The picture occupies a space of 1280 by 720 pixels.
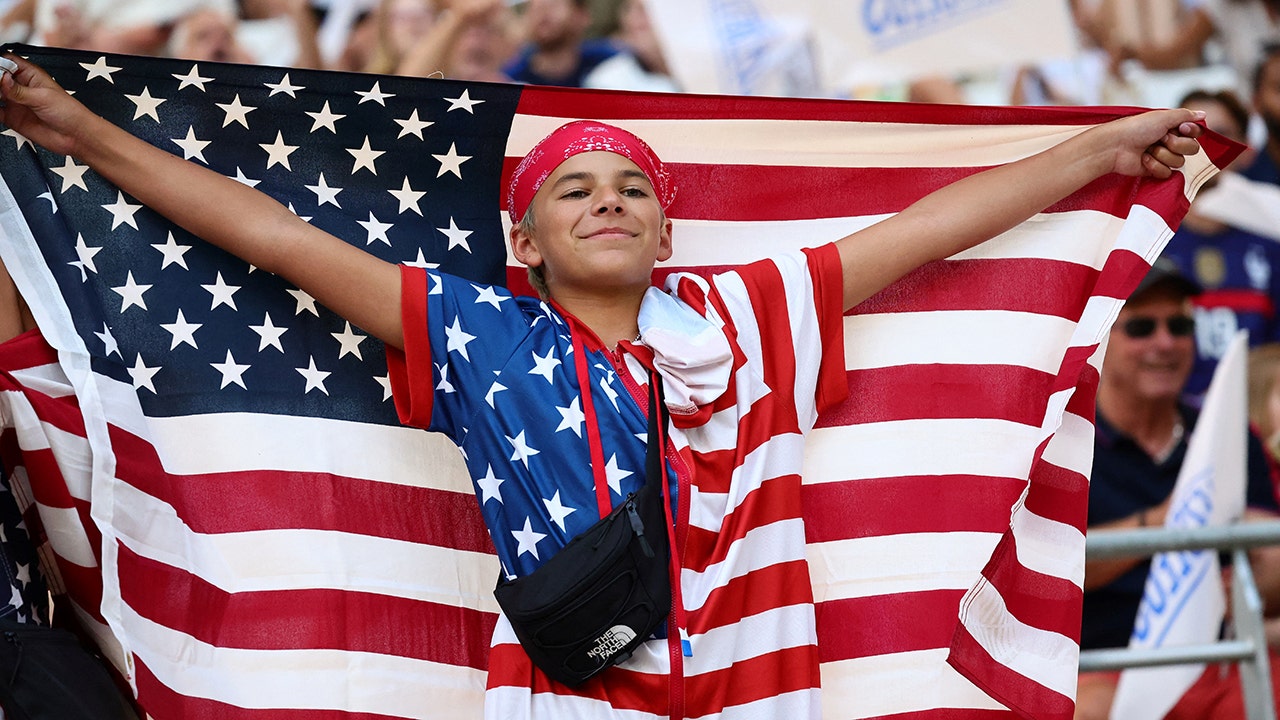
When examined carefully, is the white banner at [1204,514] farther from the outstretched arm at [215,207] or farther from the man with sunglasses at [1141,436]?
the outstretched arm at [215,207]

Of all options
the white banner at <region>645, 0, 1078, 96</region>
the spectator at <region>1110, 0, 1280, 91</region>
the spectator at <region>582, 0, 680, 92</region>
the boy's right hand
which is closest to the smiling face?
the white banner at <region>645, 0, 1078, 96</region>

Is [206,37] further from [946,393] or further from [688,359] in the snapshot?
[946,393]

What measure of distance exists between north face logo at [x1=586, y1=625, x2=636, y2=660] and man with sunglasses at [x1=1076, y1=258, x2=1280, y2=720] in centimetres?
301

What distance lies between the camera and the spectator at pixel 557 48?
5.34m

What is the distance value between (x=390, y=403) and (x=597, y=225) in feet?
2.19

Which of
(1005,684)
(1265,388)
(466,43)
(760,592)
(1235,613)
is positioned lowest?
(1005,684)

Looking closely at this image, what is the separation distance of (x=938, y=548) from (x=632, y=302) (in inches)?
38.2

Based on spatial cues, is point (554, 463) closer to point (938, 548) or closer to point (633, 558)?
point (633, 558)

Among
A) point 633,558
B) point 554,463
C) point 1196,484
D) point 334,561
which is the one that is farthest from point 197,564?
point 1196,484

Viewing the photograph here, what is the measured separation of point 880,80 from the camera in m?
5.48

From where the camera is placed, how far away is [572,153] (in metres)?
3.00

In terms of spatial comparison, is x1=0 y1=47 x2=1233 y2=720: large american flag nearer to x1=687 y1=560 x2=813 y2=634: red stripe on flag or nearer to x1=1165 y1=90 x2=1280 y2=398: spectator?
x1=687 y1=560 x2=813 y2=634: red stripe on flag

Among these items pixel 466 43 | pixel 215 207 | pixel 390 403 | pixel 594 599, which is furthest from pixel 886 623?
pixel 466 43

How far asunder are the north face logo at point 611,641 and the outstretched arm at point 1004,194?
101cm
